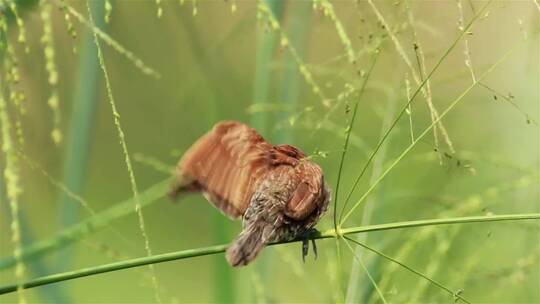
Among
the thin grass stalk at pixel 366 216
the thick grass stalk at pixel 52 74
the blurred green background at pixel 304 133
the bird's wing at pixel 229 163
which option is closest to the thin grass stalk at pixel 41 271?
the blurred green background at pixel 304 133

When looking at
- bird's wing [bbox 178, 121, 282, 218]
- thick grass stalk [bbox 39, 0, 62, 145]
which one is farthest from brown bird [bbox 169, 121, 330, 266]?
thick grass stalk [bbox 39, 0, 62, 145]

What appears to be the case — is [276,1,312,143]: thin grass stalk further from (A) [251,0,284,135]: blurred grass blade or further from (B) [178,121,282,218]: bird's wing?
(B) [178,121,282,218]: bird's wing

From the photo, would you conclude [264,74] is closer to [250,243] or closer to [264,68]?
[264,68]

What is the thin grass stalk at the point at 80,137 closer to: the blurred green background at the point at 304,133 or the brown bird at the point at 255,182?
the blurred green background at the point at 304,133

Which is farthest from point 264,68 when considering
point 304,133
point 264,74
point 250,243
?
point 304,133

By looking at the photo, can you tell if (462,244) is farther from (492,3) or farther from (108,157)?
(108,157)

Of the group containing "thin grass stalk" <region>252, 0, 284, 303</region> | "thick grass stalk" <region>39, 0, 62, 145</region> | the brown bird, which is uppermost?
"thin grass stalk" <region>252, 0, 284, 303</region>

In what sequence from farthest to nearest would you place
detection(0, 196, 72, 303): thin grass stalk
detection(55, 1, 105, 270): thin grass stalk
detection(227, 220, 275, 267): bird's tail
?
detection(55, 1, 105, 270): thin grass stalk
detection(0, 196, 72, 303): thin grass stalk
detection(227, 220, 275, 267): bird's tail
